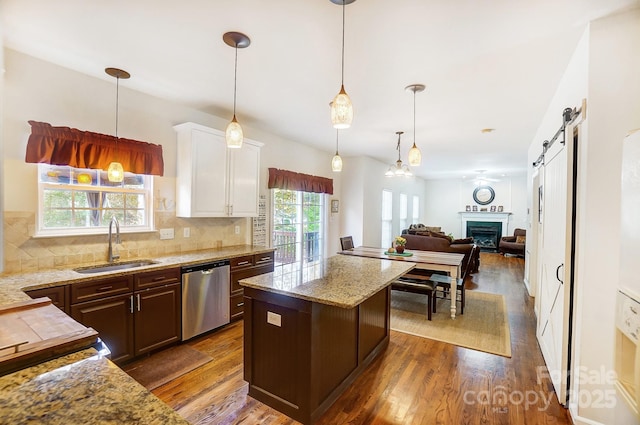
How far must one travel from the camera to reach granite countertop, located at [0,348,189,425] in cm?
78

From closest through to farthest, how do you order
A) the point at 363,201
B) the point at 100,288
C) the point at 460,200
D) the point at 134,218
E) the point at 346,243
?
1. the point at 100,288
2. the point at 134,218
3. the point at 346,243
4. the point at 363,201
5. the point at 460,200

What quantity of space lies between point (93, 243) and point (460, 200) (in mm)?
10960

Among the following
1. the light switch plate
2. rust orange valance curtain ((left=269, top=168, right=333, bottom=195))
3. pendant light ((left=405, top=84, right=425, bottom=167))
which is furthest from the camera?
rust orange valance curtain ((left=269, top=168, right=333, bottom=195))

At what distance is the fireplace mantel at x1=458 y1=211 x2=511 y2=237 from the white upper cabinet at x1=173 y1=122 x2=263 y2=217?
Answer: 906 cm

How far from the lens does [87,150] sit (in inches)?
109

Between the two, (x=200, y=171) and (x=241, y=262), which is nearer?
(x=200, y=171)

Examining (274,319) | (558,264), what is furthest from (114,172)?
(558,264)

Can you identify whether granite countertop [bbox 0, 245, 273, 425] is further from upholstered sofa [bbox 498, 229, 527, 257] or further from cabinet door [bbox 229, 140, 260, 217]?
upholstered sofa [bbox 498, 229, 527, 257]

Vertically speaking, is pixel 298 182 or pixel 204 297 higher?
pixel 298 182

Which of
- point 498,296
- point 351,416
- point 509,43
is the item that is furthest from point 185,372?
point 498,296

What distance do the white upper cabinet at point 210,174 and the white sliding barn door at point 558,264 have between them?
132 inches

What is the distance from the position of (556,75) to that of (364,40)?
188cm

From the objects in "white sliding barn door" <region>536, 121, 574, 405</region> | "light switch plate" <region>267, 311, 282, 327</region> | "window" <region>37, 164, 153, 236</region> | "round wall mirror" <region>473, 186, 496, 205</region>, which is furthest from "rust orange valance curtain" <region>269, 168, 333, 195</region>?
"round wall mirror" <region>473, 186, 496, 205</region>

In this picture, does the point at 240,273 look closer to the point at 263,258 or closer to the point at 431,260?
the point at 263,258
